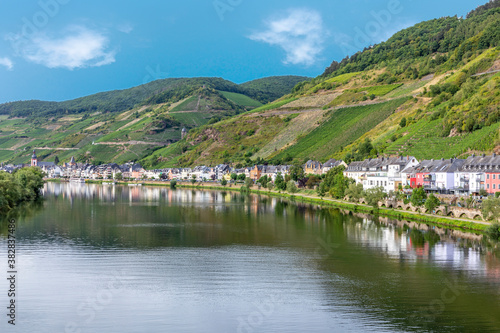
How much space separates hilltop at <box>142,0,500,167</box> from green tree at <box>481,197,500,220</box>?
25811mm

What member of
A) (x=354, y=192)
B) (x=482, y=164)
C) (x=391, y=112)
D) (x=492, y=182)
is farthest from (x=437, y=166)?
(x=391, y=112)

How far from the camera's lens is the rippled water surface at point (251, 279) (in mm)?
22422

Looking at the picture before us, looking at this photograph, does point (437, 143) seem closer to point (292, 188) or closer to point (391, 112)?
point (292, 188)

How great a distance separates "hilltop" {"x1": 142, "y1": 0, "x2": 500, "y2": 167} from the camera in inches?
3324

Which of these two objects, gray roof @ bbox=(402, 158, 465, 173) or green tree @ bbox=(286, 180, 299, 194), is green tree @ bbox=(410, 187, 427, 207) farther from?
green tree @ bbox=(286, 180, 299, 194)

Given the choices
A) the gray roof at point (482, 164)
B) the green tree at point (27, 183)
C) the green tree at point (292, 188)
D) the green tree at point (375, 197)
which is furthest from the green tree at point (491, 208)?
the green tree at point (27, 183)

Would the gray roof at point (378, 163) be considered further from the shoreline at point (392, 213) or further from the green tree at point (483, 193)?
the green tree at point (483, 193)

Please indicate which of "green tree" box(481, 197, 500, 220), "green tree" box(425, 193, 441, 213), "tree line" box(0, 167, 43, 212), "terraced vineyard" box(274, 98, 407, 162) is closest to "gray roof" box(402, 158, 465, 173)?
"green tree" box(425, 193, 441, 213)

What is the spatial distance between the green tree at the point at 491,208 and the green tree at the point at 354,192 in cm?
2398

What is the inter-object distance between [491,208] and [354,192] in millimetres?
26750

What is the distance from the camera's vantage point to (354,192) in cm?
6831

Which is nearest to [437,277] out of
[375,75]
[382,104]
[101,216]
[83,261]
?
[83,261]

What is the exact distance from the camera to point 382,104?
13562 centimetres

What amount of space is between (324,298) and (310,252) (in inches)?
457
